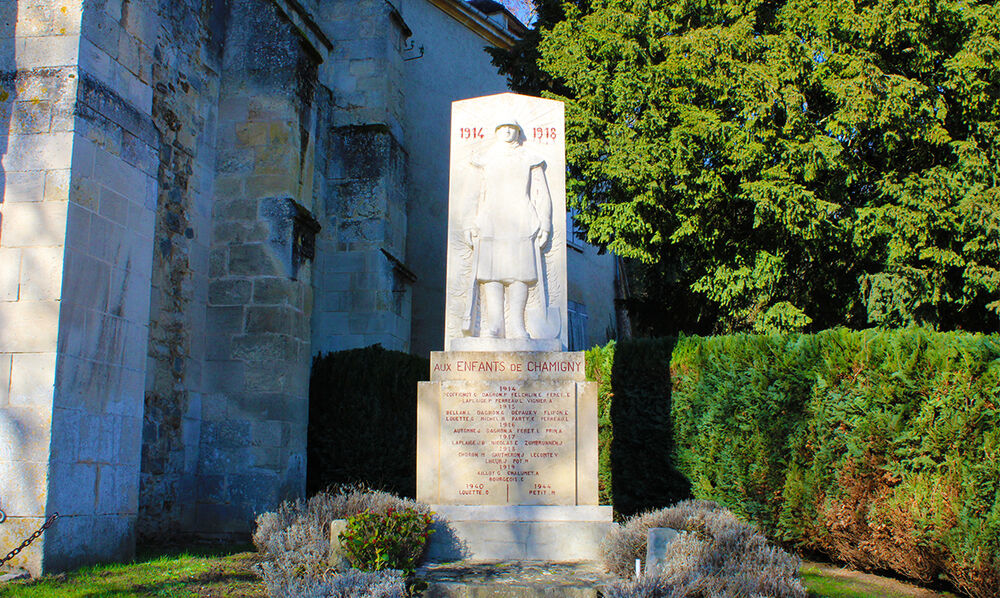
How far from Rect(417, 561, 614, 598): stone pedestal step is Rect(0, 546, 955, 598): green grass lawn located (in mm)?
1127

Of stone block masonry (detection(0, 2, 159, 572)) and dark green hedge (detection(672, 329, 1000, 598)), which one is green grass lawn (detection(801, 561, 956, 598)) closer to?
dark green hedge (detection(672, 329, 1000, 598))

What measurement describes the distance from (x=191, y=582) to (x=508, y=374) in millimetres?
2600

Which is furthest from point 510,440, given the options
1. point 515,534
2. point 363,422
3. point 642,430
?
point 363,422

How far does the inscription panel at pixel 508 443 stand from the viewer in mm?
6418

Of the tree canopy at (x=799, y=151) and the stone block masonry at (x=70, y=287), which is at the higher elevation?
the tree canopy at (x=799, y=151)

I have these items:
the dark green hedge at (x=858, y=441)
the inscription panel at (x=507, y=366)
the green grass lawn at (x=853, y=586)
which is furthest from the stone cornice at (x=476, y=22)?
the green grass lawn at (x=853, y=586)

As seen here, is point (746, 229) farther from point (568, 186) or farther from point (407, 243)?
point (407, 243)

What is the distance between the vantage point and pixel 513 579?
211 inches

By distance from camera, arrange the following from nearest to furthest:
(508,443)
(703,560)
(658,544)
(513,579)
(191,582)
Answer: (703,560) < (658,544) < (513,579) < (191,582) < (508,443)

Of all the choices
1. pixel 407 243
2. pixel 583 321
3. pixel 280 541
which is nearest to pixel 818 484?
pixel 280 541

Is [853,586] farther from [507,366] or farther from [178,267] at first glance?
[178,267]

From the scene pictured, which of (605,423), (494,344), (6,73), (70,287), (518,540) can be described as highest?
(6,73)

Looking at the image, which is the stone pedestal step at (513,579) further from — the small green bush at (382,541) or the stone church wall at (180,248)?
the stone church wall at (180,248)

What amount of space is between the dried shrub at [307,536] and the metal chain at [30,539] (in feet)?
4.45
